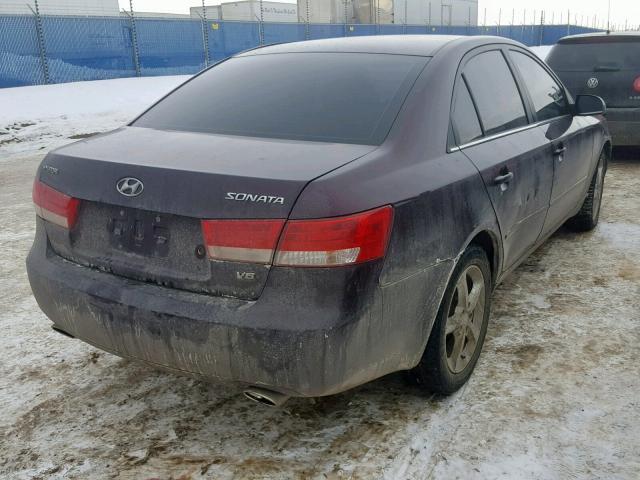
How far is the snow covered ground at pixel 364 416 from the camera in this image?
7.82 ft

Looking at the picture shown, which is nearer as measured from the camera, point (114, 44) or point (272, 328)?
point (272, 328)

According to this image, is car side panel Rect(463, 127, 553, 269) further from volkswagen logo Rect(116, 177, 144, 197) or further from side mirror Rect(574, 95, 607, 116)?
volkswagen logo Rect(116, 177, 144, 197)

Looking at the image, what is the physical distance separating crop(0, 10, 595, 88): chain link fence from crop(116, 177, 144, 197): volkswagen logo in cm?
1876

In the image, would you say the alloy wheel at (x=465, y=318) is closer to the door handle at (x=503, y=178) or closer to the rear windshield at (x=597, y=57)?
the door handle at (x=503, y=178)

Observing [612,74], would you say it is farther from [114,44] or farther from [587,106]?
[114,44]

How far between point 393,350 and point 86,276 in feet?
4.00

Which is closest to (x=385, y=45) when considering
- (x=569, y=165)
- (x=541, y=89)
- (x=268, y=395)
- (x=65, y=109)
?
(x=541, y=89)

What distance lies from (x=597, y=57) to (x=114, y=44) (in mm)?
17754

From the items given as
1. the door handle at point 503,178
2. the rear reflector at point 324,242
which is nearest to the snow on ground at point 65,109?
the door handle at point 503,178

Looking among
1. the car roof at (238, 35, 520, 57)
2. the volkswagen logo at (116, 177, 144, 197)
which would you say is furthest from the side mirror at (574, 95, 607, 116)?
the volkswagen logo at (116, 177, 144, 197)

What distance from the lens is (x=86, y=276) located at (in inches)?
97.1

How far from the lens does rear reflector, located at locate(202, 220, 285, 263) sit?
6.82 feet

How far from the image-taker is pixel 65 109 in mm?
15336

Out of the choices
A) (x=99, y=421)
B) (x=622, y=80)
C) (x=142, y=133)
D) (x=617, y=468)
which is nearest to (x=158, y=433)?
(x=99, y=421)
